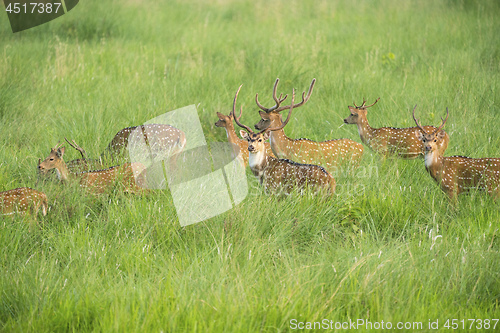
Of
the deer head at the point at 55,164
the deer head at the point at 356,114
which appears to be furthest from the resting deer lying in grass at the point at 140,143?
the deer head at the point at 356,114

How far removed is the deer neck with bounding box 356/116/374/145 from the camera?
19.4ft

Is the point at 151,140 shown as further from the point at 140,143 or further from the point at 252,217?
the point at 252,217

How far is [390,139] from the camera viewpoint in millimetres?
5770

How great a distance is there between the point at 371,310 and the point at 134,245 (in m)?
1.62

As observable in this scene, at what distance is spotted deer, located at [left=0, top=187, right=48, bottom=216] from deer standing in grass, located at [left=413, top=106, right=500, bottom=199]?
3.06 m

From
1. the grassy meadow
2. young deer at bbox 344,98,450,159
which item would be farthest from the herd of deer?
the grassy meadow

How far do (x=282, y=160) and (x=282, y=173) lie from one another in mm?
148

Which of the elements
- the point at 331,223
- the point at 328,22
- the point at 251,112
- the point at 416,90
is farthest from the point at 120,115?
the point at 328,22

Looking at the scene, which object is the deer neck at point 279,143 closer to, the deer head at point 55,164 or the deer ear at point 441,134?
the deer ear at point 441,134

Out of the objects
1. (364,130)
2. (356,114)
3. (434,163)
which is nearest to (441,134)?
(434,163)

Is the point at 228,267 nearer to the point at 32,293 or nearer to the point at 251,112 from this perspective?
the point at 32,293

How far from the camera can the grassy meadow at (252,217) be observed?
3.19m

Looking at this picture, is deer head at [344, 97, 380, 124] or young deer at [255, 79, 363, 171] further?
deer head at [344, 97, 380, 124]

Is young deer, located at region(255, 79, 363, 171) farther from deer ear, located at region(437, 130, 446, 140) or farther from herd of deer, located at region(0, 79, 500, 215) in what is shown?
deer ear, located at region(437, 130, 446, 140)
